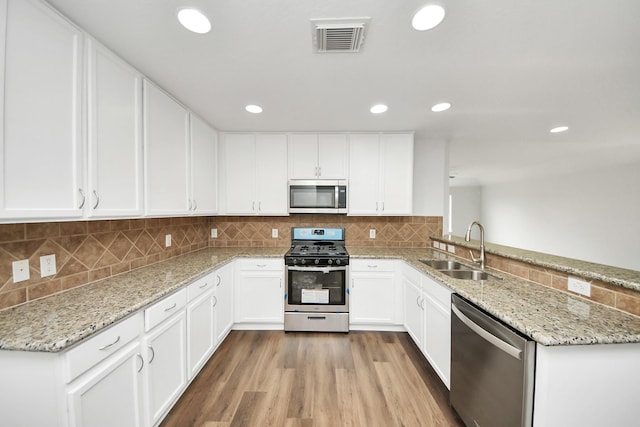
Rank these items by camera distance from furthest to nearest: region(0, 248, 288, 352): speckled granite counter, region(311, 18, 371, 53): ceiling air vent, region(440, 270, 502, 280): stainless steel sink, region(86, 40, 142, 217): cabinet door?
region(440, 270, 502, 280): stainless steel sink < region(86, 40, 142, 217): cabinet door < region(311, 18, 371, 53): ceiling air vent < region(0, 248, 288, 352): speckled granite counter

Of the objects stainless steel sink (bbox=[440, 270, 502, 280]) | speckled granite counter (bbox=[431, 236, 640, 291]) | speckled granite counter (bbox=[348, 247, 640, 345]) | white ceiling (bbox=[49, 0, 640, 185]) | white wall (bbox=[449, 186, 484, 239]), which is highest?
white ceiling (bbox=[49, 0, 640, 185])

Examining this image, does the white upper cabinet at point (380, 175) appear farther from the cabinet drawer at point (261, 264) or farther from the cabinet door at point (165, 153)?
the cabinet door at point (165, 153)

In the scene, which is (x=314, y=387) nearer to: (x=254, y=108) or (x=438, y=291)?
(x=438, y=291)

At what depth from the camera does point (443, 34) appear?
1234 mm

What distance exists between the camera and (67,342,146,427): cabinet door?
945 millimetres

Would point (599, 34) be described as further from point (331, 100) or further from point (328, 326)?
point (328, 326)

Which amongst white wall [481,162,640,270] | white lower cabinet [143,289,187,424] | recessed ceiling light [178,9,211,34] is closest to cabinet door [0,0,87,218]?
recessed ceiling light [178,9,211,34]

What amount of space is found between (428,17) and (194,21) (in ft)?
3.83

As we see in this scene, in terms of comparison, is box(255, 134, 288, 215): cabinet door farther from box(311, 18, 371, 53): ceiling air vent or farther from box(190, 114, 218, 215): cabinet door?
box(311, 18, 371, 53): ceiling air vent

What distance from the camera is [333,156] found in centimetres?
283

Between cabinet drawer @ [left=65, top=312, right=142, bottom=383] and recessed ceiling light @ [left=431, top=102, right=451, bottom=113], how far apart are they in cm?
273

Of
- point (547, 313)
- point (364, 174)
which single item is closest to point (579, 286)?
point (547, 313)

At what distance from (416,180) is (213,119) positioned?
2.66 meters

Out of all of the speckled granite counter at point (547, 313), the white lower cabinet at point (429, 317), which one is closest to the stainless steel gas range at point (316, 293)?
the white lower cabinet at point (429, 317)
